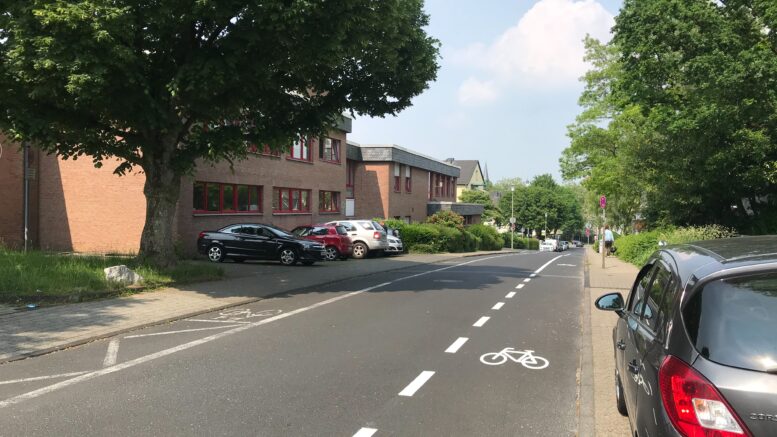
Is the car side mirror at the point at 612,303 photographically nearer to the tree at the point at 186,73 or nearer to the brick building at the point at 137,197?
the tree at the point at 186,73

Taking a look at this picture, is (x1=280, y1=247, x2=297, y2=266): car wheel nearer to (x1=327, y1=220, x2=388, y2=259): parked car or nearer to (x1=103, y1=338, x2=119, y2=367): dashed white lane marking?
(x1=327, y1=220, x2=388, y2=259): parked car

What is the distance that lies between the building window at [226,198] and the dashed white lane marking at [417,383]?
1813 cm

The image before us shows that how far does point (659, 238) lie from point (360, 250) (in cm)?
1164

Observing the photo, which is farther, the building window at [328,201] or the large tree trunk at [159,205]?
the building window at [328,201]

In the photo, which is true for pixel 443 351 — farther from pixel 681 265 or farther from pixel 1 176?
pixel 1 176

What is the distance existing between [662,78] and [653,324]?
1694cm

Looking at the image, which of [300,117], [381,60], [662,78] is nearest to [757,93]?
[662,78]

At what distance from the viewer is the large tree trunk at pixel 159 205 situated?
44.5 ft

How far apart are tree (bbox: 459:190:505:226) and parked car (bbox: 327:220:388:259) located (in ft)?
190

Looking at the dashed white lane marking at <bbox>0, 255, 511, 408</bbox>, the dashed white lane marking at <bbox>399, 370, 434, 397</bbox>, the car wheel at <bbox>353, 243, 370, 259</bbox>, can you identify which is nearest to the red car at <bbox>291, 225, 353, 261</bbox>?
the car wheel at <bbox>353, 243, 370, 259</bbox>

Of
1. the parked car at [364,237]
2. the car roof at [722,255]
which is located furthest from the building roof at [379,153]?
the car roof at [722,255]

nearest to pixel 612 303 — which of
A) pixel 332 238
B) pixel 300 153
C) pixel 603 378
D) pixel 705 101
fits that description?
pixel 603 378

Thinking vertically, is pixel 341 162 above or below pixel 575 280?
above

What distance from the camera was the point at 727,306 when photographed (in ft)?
8.41
